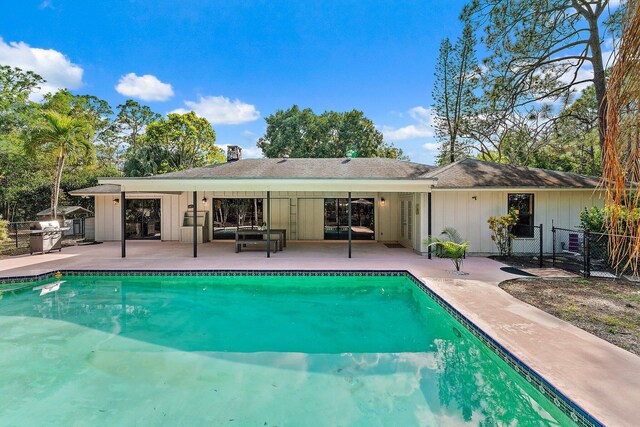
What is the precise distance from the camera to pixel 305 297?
700 cm

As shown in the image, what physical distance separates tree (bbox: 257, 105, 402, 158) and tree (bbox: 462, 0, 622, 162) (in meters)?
13.4

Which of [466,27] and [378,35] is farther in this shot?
[378,35]

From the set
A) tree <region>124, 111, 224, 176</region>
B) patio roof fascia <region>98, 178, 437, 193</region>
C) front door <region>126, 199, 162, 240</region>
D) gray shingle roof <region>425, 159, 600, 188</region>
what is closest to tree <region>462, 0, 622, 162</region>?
gray shingle roof <region>425, 159, 600, 188</region>

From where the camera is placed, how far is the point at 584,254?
24.7 ft

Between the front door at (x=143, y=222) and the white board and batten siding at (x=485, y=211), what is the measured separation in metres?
11.4

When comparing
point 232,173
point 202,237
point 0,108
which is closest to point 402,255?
point 232,173

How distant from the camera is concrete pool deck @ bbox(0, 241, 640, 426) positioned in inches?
119

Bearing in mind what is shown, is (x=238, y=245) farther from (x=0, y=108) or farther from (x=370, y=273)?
(x=0, y=108)

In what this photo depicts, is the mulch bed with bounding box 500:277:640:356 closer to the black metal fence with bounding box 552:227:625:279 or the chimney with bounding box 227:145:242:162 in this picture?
the black metal fence with bounding box 552:227:625:279

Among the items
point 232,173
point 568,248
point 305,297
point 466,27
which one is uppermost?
point 466,27

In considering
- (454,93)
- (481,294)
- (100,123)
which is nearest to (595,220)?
(481,294)

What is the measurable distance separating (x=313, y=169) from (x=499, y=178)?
267 inches

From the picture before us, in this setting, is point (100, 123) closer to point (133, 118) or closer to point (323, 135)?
point (133, 118)

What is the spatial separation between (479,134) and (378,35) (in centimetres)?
1020
